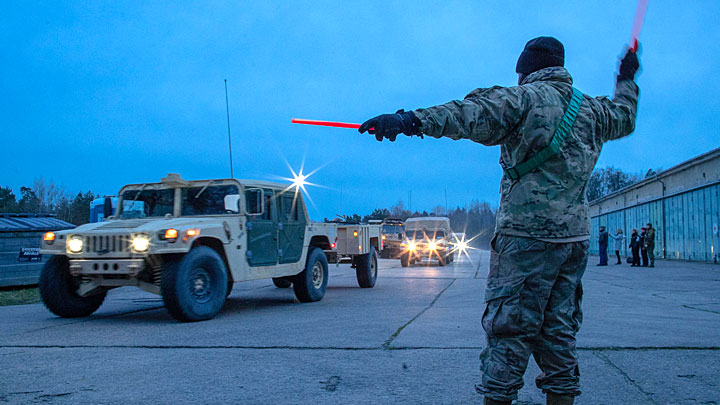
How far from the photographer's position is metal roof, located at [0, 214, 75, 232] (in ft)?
40.4

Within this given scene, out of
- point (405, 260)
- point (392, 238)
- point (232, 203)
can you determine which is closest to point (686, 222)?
point (392, 238)

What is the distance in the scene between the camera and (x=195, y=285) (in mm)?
7156

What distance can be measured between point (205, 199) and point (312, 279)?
2144 millimetres

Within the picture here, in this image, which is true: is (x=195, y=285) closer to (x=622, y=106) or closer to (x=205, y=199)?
(x=205, y=199)

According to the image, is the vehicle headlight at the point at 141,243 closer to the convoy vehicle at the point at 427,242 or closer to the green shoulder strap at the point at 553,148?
the green shoulder strap at the point at 553,148

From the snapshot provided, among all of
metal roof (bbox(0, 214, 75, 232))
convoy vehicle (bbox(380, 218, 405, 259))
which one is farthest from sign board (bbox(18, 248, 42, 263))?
convoy vehicle (bbox(380, 218, 405, 259))

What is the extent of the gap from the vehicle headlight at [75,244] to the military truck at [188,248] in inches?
0.5

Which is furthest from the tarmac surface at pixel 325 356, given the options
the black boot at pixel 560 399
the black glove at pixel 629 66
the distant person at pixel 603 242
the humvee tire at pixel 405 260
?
the distant person at pixel 603 242

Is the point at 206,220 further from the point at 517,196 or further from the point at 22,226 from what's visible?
the point at 22,226

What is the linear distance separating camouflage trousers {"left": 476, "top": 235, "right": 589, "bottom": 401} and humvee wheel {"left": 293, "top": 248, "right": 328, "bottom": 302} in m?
6.61

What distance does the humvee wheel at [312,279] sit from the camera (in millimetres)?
9250

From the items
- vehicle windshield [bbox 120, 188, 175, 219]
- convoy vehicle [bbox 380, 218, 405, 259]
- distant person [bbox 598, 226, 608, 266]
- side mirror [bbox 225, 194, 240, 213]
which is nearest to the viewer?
side mirror [bbox 225, 194, 240, 213]

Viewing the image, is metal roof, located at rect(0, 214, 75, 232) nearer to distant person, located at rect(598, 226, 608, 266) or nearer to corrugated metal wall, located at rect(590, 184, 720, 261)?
distant person, located at rect(598, 226, 608, 266)

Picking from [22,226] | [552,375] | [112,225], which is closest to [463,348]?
[552,375]
